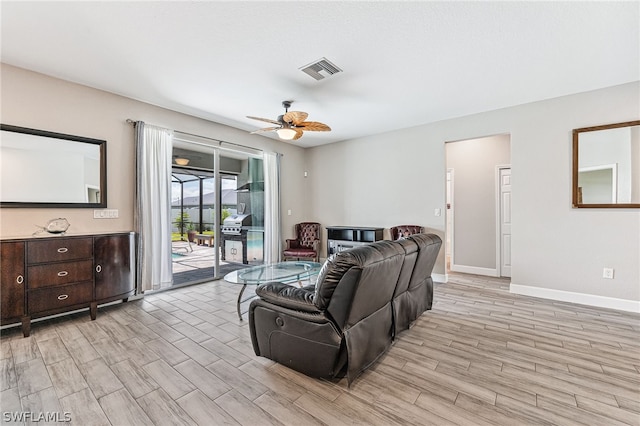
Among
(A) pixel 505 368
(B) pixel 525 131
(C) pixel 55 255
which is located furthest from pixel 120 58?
(B) pixel 525 131

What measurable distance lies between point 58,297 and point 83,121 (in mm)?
2133

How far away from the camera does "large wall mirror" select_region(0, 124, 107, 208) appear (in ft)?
9.76

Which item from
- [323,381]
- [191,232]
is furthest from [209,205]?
[323,381]

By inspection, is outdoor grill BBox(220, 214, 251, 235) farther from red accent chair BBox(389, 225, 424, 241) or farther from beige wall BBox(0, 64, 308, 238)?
red accent chair BBox(389, 225, 424, 241)

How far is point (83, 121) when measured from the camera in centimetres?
347

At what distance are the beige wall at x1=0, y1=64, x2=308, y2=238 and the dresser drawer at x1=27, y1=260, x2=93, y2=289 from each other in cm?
56

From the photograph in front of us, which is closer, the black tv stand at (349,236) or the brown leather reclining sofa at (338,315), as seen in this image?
the brown leather reclining sofa at (338,315)

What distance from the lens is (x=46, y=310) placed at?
2854mm

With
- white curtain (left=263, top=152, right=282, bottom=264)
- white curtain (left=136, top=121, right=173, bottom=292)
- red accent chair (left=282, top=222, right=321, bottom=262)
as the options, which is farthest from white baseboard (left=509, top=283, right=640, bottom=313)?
white curtain (left=136, top=121, right=173, bottom=292)

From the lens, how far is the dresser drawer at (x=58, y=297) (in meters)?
2.78

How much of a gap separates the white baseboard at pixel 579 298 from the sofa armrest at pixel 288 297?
12.3ft

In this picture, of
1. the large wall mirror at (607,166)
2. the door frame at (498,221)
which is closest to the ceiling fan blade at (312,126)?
the large wall mirror at (607,166)

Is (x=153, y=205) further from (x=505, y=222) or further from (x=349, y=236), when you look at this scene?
(x=505, y=222)

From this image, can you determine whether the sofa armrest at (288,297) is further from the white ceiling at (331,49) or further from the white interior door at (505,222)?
the white interior door at (505,222)
